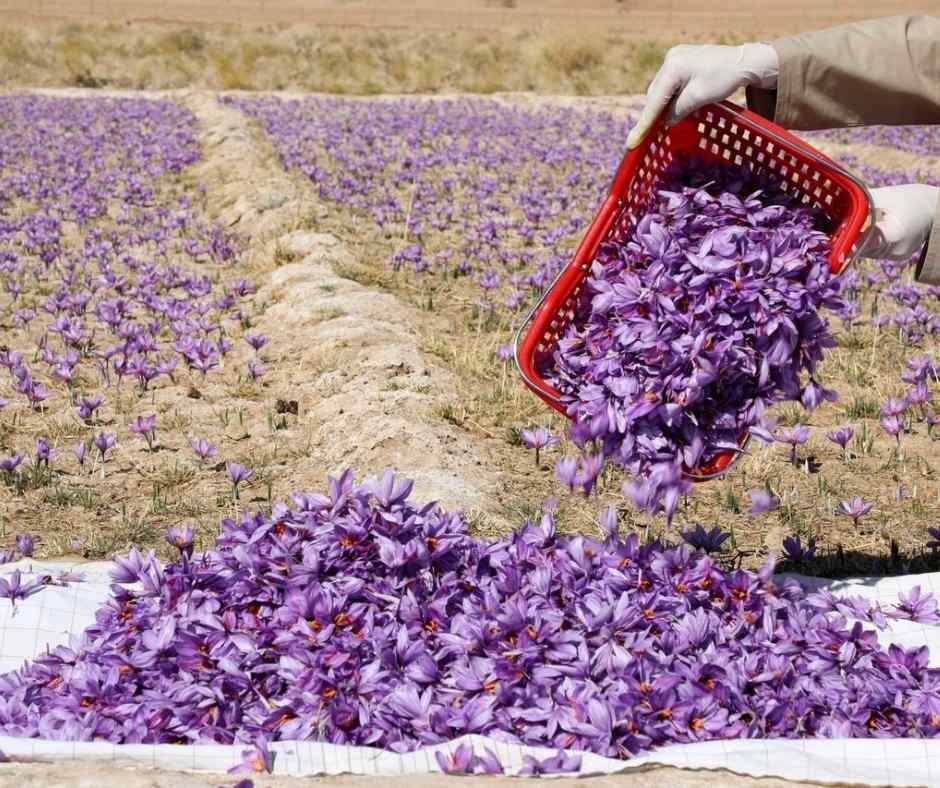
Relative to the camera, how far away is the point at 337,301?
26.6 feet

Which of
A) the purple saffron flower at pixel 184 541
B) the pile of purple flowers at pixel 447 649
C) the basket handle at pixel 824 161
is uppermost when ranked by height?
the basket handle at pixel 824 161

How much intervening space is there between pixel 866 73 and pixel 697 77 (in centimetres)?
71

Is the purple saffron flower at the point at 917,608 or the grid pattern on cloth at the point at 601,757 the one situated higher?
the grid pattern on cloth at the point at 601,757

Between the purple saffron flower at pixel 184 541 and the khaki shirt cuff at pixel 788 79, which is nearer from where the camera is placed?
the purple saffron flower at pixel 184 541

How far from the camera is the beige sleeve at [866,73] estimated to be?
3893mm

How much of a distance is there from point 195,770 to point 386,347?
448 centimetres

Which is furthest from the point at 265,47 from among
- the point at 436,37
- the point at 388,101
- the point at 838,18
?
the point at 838,18

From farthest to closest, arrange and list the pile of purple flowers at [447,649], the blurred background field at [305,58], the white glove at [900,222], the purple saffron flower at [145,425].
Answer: the blurred background field at [305,58] → the purple saffron flower at [145,425] → the white glove at [900,222] → the pile of purple flowers at [447,649]

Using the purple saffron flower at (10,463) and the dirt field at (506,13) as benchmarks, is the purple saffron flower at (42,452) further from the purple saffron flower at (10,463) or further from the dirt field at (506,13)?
the dirt field at (506,13)

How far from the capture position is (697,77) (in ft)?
12.1

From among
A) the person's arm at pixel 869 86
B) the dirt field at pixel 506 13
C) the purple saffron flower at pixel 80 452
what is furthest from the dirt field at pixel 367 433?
the dirt field at pixel 506 13

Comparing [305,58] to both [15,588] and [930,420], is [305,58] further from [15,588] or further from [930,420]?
[15,588]

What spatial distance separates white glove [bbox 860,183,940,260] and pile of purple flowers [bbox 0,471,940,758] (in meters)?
1.24

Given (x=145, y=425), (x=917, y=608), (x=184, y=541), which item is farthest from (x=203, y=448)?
(x=917, y=608)
